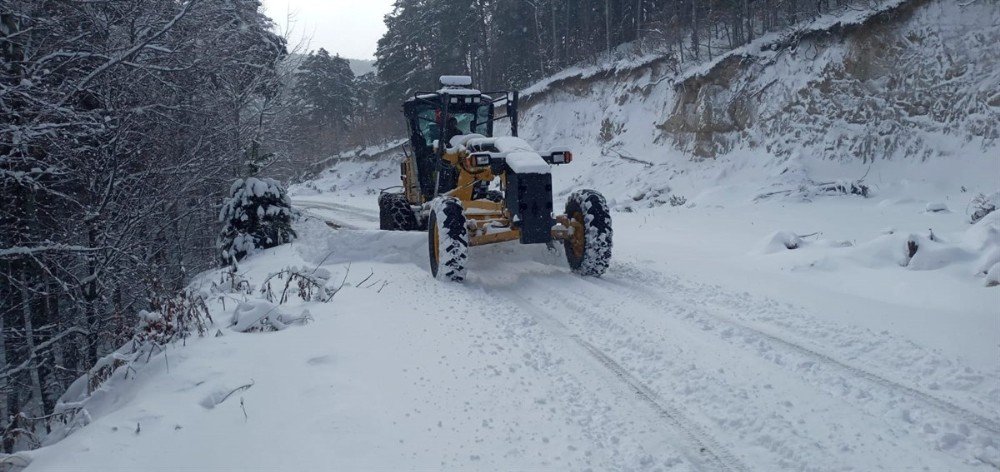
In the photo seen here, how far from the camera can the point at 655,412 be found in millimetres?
3412

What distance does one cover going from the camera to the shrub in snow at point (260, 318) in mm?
4949

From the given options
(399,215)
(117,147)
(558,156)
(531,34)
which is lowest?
(399,215)

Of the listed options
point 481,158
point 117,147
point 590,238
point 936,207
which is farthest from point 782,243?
point 117,147

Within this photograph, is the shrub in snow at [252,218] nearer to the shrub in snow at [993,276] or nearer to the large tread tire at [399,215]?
the large tread tire at [399,215]

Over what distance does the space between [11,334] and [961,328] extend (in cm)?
986

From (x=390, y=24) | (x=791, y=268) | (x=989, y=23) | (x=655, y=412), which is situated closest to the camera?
(x=655, y=412)

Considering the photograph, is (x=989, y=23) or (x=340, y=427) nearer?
(x=340, y=427)

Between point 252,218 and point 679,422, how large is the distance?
31.2 feet

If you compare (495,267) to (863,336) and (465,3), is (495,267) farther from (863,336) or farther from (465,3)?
(465,3)

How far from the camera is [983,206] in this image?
8117 mm

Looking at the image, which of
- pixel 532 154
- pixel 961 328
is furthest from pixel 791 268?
pixel 532 154

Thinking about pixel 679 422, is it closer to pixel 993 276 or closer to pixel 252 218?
pixel 993 276

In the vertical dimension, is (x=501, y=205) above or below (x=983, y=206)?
above

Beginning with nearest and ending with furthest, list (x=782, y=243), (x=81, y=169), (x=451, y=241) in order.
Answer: (x=451, y=241), (x=81, y=169), (x=782, y=243)
